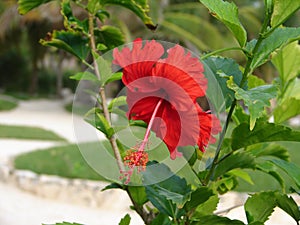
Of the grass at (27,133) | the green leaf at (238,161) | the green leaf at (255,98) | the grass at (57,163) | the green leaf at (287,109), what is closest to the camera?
the green leaf at (255,98)

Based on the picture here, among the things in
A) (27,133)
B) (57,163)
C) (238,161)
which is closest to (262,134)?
(238,161)

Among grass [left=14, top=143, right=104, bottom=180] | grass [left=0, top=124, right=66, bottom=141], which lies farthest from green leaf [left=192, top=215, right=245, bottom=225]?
grass [left=0, top=124, right=66, bottom=141]

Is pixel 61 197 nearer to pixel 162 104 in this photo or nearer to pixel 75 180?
pixel 75 180

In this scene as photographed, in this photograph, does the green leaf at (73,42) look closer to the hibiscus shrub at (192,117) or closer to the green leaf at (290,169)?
the hibiscus shrub at (192,117)

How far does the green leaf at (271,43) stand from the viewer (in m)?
0.45

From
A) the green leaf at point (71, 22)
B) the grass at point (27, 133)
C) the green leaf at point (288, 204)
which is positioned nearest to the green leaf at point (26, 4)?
the green leaf at point (71, 22)

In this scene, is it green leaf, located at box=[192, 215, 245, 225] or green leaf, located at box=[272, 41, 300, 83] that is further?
green leaf, located at box=[272, 41, 300, 83]

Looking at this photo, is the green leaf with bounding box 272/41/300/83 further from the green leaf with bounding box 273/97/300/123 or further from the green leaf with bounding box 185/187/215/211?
the green leaf with bounding box 185/187/215/211

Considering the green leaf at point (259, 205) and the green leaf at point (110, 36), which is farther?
the green leaf at point (110, 36)

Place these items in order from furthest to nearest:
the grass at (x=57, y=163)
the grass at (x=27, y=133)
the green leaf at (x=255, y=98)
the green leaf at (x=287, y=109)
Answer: the grass at (x=27, y=133)
the grass at (x=57, y=163)
the green leaf at (x=287, y=109)
the green leaf at (x=255, y=98)

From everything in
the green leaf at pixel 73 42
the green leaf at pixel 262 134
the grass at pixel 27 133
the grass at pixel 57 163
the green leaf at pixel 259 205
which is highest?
the green leaf at pixel 73 42

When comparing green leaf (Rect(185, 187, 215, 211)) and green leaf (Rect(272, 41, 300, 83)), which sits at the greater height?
Result: green leaf (Rect(272, 41, 300, 83))

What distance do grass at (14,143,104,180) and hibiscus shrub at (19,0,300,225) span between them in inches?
127

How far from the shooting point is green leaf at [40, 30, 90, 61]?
0.66 metres
